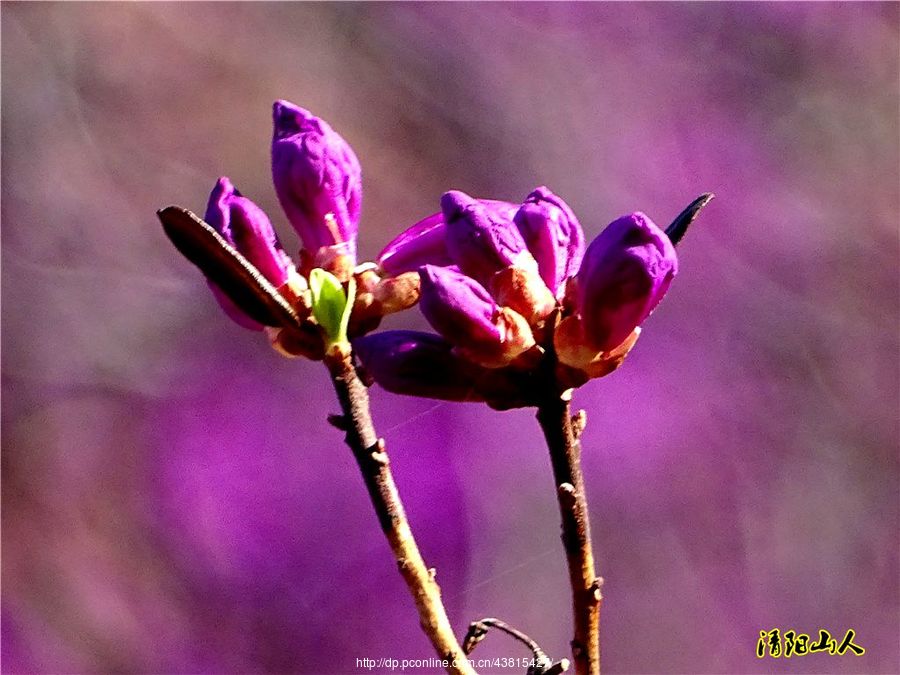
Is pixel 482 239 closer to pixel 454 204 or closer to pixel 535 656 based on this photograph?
pixel 454 204

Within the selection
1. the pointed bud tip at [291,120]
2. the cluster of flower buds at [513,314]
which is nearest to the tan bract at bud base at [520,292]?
the cluster of flower buds at [513,314]

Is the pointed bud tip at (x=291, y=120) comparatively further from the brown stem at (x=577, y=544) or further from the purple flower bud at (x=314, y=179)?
the brown stem at (x=577, y=544)

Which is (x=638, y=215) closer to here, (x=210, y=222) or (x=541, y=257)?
(x=541, y=257)

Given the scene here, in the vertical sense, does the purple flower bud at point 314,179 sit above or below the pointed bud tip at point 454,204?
above

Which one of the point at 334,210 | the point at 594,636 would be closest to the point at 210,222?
the point at 334,210

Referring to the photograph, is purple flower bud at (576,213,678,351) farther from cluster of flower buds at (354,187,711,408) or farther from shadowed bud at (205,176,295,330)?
shadowed bud at (205,176,295,330)
